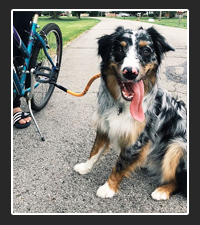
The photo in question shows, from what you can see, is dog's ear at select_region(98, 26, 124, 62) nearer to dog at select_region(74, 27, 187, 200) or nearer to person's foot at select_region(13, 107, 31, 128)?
dog at select_region(74, 27, 187, 200)

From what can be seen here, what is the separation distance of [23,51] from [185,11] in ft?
6.57

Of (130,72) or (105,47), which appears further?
(105,47)

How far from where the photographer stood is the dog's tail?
243cm

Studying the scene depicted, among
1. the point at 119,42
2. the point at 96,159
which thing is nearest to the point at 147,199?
the point at 96,159

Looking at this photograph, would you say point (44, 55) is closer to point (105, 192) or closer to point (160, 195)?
point (105, 192)

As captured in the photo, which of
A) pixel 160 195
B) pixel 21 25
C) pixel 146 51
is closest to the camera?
pixel 146 51

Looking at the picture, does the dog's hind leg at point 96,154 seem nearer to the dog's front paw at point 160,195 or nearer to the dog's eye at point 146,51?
the dog's front paw at point 160,195

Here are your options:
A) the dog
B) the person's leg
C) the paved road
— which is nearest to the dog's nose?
the dog

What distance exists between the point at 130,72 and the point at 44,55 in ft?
7.04

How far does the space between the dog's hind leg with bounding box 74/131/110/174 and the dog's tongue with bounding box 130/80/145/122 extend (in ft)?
1.93

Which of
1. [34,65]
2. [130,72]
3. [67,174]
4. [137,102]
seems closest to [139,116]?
[137,102]

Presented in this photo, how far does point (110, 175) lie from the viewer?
2.59 m

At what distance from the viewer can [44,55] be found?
3748 mm

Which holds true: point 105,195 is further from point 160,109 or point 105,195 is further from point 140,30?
point 140,30
